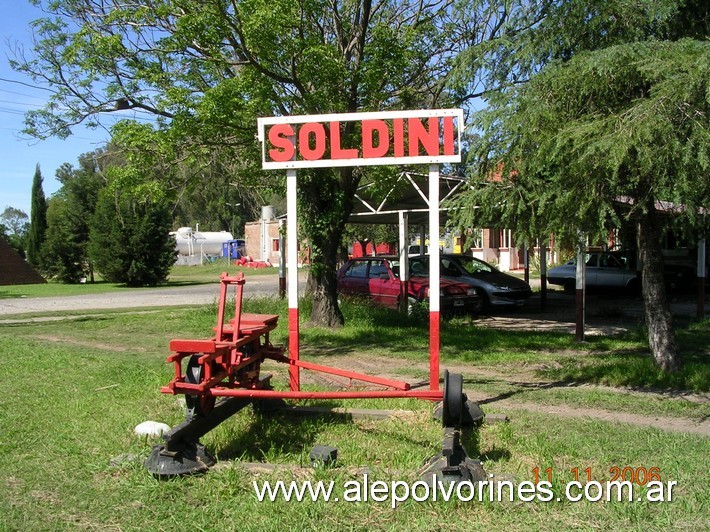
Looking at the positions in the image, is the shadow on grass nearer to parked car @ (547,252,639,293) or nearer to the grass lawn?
the grass lawn

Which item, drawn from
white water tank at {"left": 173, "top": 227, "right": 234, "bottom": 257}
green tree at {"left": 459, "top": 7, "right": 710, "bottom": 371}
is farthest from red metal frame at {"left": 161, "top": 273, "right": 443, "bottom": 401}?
white water tank at {"left": 173, "top": 227, "right": 234, "bottom": 257}

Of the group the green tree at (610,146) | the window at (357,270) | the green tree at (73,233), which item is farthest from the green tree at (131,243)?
the green tree at (610,146)

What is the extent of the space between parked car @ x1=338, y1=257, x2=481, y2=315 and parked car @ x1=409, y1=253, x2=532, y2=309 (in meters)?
0.54

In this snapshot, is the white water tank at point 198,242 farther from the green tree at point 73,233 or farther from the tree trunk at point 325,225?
the tree trunk at point 325,225

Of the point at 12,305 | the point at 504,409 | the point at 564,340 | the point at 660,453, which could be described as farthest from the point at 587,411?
the point at 12,305

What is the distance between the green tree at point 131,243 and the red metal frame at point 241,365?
26.6 m

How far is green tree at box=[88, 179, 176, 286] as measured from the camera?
32.4 m

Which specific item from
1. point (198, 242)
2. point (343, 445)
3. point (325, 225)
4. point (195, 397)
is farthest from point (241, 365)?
point (198, 242)

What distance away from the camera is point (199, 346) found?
527cm

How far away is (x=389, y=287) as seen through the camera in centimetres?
1741

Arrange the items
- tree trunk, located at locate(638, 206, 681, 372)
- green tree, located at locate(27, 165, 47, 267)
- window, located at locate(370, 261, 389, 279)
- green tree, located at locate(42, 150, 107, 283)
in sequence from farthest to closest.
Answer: green tree, located at locate(27, 165, 47, 267), green tree, located at locate(42, 150, 107, 283), window, located at locate(370, 261, 389, 279), tree trunk, located at locate(638, 206, 681, 372)

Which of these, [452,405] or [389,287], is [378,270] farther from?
[452,405]

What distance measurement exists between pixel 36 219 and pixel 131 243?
20897 millimetres

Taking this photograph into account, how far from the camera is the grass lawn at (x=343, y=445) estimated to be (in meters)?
4.33
